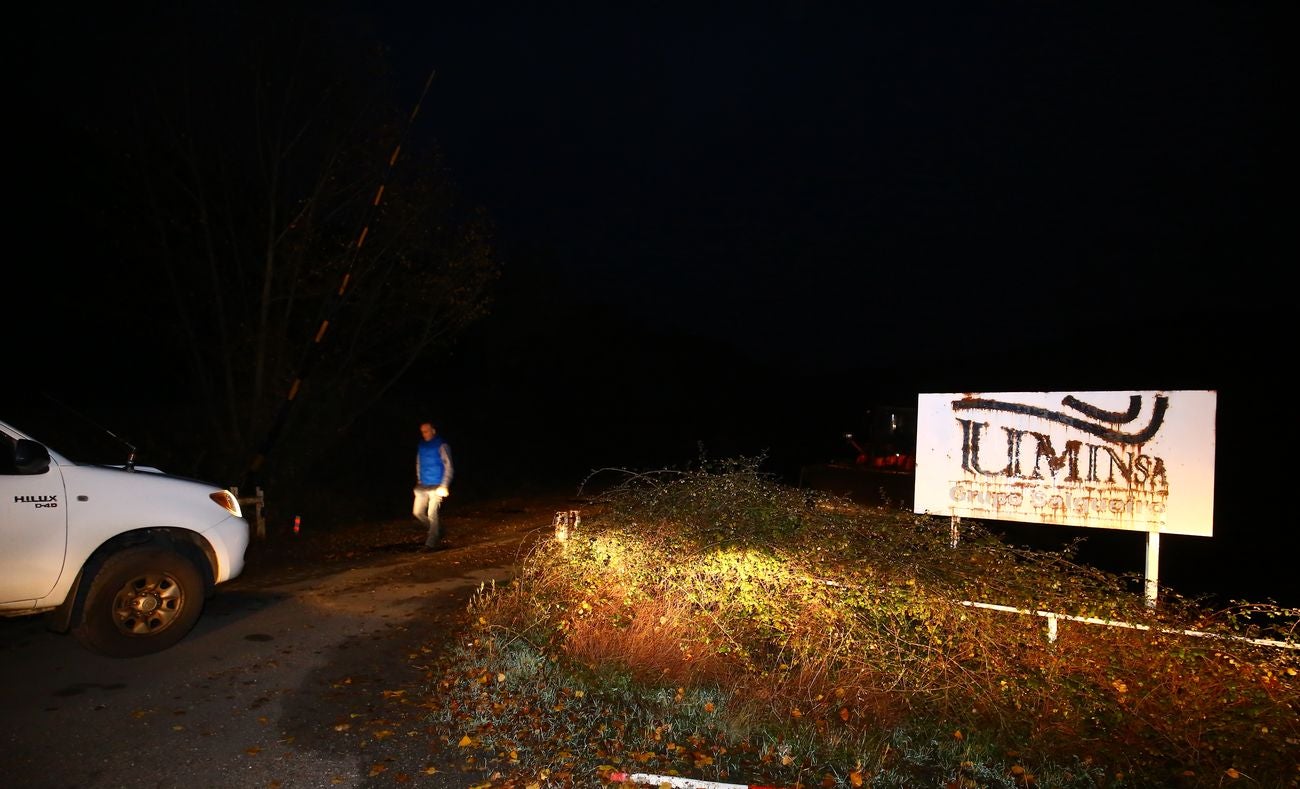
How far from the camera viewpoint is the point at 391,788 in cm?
443

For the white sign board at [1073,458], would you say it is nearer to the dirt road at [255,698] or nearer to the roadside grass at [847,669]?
the roadside grass at [847,669]

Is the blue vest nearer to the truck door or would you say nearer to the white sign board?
the truck door

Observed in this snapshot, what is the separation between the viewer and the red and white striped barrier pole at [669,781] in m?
4.37

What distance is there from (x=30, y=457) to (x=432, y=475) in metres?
5.58

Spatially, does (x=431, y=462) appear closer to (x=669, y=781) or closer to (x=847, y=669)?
(x=847, y=669)

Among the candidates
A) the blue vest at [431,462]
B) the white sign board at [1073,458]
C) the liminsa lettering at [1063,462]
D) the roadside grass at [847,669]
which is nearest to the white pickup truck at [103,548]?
the roadside grass at [847,669]

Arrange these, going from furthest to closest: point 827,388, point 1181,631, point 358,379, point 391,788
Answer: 1. point 827,388
2. point 358,379
3. point 1181,631
4. point 391,788

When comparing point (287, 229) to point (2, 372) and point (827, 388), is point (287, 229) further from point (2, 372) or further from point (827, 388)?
point (827, 388)

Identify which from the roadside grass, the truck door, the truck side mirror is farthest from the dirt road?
the truck side mirror

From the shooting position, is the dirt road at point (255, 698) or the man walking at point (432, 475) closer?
the dirt road at point (255, 698)

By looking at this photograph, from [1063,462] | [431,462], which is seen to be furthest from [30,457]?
[1063,462]

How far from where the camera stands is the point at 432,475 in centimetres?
1116

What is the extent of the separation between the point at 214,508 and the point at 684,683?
415 centimetres

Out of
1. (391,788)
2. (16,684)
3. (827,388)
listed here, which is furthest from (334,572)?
(827,388)
